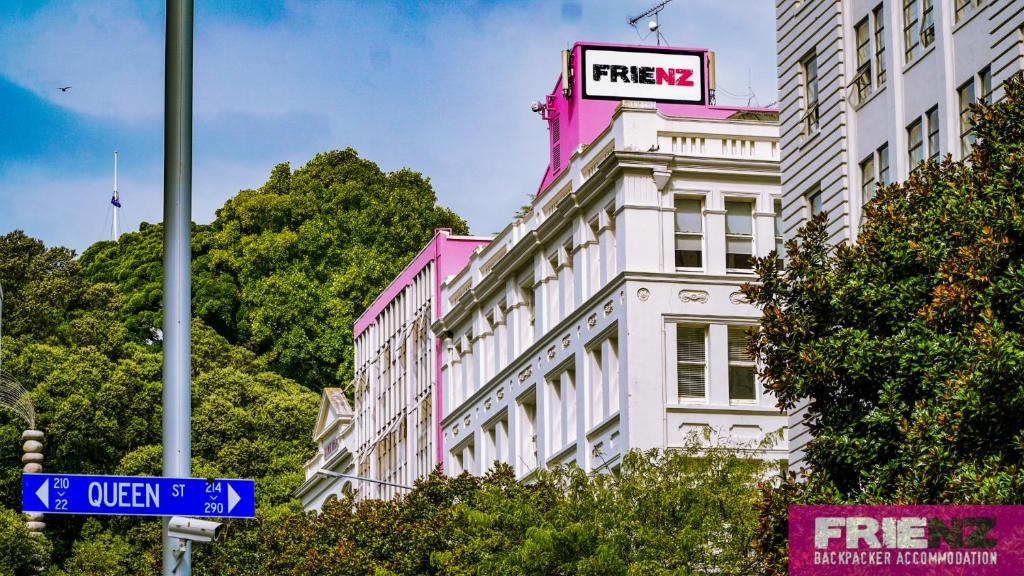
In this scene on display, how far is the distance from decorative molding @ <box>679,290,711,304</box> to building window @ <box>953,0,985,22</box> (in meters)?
16.9

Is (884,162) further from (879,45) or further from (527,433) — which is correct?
(527,433)

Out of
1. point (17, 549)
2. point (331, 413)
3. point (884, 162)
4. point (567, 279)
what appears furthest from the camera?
point (331, 413)

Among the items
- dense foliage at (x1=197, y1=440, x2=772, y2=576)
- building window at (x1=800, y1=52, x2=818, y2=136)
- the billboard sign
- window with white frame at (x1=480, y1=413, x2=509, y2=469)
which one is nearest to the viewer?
dense foliage at (x1=197, y1=440, x2=772, y2=576)

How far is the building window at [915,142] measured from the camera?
33.1 metres

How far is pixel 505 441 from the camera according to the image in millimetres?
57656

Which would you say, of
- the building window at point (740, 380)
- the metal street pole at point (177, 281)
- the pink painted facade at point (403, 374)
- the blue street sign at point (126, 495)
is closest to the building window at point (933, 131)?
the building window at point (740, 380)

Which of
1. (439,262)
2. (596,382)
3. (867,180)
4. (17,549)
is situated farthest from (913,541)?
(17,549)

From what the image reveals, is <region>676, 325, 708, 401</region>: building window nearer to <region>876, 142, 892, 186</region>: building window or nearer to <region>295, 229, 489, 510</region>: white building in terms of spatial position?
<region>295, 229, 489, 510</region>: white building

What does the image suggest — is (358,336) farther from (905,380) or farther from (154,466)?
(905,380)

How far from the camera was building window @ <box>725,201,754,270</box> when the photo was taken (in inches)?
1946

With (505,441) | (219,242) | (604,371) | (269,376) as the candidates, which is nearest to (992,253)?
(604,371)

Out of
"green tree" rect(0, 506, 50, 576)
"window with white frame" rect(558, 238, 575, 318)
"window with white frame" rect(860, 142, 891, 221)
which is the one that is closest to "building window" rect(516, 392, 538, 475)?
"window with white frame" rect(558, 238, 575, 318)

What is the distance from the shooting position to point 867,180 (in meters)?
35.0

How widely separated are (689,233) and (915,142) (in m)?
16.3
